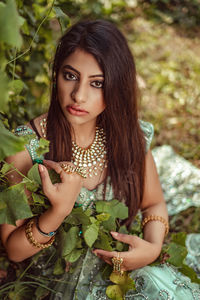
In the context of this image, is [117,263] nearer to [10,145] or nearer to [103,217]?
[103,217]

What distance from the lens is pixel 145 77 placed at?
13.0ft

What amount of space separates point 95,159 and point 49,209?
54 cm

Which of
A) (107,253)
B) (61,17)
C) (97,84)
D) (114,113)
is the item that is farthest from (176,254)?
(61,17)

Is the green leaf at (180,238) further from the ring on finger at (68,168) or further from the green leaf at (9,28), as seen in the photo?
the green leaf at (9,28)

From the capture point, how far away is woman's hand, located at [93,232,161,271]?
1.54m

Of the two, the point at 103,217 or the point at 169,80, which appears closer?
the point at 103,217

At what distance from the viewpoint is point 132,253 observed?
1561 millimetres

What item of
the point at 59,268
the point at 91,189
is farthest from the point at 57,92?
the point at 59,268

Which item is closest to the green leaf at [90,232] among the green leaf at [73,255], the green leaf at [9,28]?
the green leaf at [73,255]

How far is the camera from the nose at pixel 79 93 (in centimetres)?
142

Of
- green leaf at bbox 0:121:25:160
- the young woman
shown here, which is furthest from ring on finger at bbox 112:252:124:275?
green leaf at bbox 0:121:25:160

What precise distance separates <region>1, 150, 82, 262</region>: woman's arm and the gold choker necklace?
27 cm

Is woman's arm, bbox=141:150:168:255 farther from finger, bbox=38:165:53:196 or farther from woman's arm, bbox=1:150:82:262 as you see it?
finger, bbox=38:165:53:196

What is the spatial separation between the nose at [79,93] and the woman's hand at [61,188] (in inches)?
12.2
